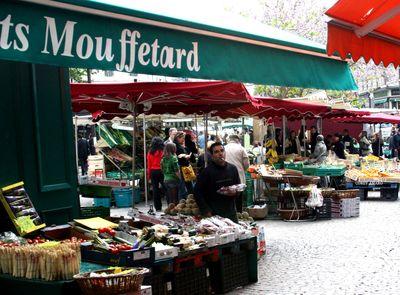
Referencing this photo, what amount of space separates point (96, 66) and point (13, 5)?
2.41ft

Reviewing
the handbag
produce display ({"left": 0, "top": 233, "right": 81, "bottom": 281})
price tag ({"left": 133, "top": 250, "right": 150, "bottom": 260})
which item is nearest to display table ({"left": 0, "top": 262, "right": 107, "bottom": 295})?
produce display ({"left": 0, "top": 233, "right": 81, "bottom": 281})

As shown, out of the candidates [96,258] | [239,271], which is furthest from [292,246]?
[96,258]

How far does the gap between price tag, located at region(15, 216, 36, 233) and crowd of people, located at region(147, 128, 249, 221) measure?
2551mm

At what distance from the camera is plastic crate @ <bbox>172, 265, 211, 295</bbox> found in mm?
6191

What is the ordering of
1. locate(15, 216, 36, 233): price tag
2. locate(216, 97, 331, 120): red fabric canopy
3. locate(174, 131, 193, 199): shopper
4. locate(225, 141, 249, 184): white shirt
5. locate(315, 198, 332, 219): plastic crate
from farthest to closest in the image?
locate(174, 131, 193, 199): shopper < locate(216, 97, 331, 120): red fabric canopy < locate(315, 198, 332, 219): plastic crate < locate(225, 141, 249, 184): white shirt < locate(15, 216, 36, 233): price tag

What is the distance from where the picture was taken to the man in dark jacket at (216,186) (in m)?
7.68

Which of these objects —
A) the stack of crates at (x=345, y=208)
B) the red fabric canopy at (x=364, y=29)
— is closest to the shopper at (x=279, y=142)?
the stack of crates at (x=345, y=208)

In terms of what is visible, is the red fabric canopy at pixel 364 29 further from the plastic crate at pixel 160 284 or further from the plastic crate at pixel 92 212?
the plastic crate at pixel 92 212

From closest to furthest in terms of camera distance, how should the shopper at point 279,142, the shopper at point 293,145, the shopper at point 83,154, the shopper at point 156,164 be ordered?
the shopper at point 156,164 → the shopper at point 279,142 → the shopper at point 293,145 → the shopper at point 83,154

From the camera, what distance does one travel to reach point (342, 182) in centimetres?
1614

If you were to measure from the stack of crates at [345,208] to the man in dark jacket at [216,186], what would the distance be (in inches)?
223

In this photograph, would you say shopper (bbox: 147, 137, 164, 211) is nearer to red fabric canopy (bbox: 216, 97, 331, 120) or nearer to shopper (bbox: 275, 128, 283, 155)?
red fabric canopy (bbox: 216, 97, 331, 120)

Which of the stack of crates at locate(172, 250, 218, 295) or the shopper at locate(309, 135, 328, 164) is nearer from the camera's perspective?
the stack of crates at locate(172, 250, 218, 295)

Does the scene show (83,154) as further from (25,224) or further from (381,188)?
(25,224)
